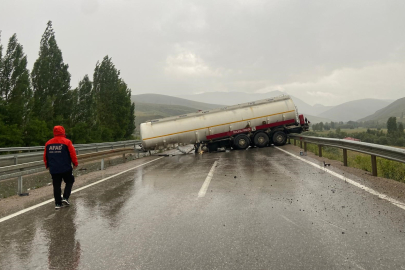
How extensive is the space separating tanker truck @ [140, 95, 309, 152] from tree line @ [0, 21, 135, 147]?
44.3 feet

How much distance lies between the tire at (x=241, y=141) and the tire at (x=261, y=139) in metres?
0.65

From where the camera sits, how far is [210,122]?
806 inches

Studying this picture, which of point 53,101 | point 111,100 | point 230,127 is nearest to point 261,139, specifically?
point 230,127

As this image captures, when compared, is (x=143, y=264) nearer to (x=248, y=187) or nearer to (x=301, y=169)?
(x=248, y=187)

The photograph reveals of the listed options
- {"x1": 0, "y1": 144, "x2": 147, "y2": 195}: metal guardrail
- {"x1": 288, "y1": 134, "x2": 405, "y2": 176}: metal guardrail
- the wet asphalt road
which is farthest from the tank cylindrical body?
the wet asphalt road

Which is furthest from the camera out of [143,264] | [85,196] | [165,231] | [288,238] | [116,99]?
[116,99]

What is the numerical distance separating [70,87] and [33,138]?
990 cm

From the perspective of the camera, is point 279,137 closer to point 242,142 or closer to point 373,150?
point 242,142

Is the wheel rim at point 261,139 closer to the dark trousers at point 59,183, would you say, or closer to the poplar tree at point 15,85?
the dark trousers at point 59,183

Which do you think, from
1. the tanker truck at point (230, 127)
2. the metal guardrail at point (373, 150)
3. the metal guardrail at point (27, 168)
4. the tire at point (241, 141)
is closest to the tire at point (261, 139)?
the tanker truck at point (230, 127)

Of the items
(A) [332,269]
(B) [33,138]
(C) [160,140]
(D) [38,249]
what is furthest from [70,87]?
(A) [332,269]

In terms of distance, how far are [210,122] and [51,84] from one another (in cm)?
2234

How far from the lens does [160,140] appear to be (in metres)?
20.0

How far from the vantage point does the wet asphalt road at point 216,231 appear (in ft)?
10.6
